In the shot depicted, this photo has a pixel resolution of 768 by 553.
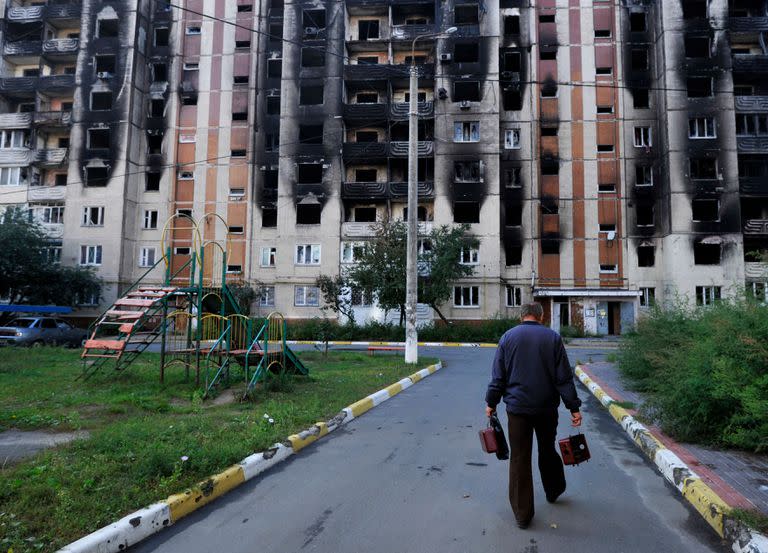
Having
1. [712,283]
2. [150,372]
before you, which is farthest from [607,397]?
[712,283]

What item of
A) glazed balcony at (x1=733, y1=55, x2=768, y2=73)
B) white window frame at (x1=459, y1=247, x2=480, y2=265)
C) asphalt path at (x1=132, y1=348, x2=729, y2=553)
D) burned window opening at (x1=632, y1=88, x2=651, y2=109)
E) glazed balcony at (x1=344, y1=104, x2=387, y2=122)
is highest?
glazed balcony at (x1=733, y1=55, x2=768, y2=73)

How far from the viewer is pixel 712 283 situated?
3562 centimetres

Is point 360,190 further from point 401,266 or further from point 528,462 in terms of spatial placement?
point 528,462

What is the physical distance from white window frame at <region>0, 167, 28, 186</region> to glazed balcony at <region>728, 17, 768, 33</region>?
174 ft

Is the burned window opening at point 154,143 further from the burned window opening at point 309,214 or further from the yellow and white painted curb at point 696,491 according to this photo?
the yellow and white painted curb at point 696,491

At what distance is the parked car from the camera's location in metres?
22.0

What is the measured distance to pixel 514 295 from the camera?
38219 millimetres

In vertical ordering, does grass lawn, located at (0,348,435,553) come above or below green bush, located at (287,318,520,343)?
below

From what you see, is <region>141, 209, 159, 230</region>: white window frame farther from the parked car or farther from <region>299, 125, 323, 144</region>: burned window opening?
the parked car

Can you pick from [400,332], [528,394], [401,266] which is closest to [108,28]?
[401,266]

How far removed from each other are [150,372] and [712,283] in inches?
1402

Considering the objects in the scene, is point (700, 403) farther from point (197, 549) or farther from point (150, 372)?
point (150, 372)

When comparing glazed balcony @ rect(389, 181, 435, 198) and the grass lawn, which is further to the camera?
glazed balcony @ rect(389, 181, 435, 198)

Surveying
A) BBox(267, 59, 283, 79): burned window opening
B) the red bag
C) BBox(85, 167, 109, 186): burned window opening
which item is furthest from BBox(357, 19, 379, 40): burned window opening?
the red bag
